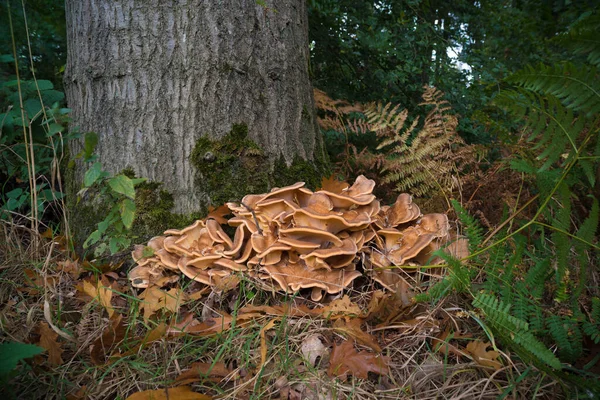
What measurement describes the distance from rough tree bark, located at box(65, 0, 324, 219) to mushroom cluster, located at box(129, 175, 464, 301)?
0.56 metres

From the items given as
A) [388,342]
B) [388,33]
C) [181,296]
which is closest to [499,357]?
[388,342]

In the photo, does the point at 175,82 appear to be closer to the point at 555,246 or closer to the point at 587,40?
the point at 587,40

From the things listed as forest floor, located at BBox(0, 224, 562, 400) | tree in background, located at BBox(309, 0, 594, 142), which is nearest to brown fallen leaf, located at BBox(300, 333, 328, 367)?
forest floor, located at BBox(0, 224, 562, 400)

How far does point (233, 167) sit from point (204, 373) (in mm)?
1804

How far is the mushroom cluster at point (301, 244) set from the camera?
2861 mm

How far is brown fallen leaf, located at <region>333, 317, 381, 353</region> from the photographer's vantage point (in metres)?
2.39

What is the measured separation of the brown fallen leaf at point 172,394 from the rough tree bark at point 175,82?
5.68 ft

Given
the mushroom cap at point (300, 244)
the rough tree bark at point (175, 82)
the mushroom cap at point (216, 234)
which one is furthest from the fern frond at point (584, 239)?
the rough tree bark at point (175, 82)

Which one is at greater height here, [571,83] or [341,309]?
[571,83]

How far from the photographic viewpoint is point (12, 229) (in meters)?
3.40

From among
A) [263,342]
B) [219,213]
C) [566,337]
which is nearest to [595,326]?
[566,337]

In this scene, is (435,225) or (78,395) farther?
(435,225)

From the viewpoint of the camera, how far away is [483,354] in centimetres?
221

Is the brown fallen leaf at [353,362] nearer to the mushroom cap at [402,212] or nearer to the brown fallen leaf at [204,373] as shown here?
the brown fallen leaf at [204,373]
